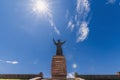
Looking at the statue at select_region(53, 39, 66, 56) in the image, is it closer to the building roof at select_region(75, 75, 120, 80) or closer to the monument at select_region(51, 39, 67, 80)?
the monument at select_region(51, 39, 67, 80)

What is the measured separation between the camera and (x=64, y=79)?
22891 millimetres

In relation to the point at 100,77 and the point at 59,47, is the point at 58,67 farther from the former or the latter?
the point at 100,77

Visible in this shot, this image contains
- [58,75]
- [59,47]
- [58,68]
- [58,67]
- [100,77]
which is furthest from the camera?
[100,77]

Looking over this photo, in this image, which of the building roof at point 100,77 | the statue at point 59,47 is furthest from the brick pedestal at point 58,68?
the building roof at point 100,77

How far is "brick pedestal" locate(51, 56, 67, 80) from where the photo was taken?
77.9ft

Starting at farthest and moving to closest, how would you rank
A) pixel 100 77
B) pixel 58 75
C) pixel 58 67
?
pixel 100 77, pixel 58 67, pixel 58 75

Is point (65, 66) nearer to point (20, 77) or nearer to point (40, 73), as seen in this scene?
point (40, 73)

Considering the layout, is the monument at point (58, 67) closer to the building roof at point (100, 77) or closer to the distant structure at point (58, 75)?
the distant structure at point (58, 75)

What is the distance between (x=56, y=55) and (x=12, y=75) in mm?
6406

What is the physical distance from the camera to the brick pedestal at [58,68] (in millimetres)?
23750

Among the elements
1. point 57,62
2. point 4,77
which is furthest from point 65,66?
point 4,77

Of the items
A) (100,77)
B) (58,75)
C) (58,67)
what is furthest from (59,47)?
(100,77)

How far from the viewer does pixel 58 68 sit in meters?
24.2

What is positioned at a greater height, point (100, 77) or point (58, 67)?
point (58, 67)
